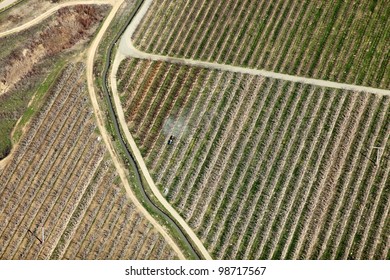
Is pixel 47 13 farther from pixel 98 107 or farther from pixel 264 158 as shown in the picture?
pixel 264 158

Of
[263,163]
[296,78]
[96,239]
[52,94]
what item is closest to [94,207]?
[96,239]

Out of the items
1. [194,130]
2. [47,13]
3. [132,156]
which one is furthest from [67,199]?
[47,13]

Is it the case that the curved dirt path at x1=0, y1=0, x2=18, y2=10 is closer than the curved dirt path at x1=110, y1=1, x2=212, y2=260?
No

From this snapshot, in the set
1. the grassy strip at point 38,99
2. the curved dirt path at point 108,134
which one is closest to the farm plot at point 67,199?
the curved dirt path at point 108,134

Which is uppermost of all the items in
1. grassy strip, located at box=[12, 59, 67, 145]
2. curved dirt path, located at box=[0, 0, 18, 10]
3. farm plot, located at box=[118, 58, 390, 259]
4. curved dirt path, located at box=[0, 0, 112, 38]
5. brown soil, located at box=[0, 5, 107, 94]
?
curved dirt path, located at box=[0, 0, 18, 10]

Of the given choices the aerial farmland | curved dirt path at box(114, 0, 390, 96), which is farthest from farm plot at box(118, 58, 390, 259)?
curved dirt path at box(114, 0, 390, 96)

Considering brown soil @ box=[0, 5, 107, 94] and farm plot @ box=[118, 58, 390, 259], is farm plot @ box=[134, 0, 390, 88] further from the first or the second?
brown soil @ box=[0, 5, 107, 94]
